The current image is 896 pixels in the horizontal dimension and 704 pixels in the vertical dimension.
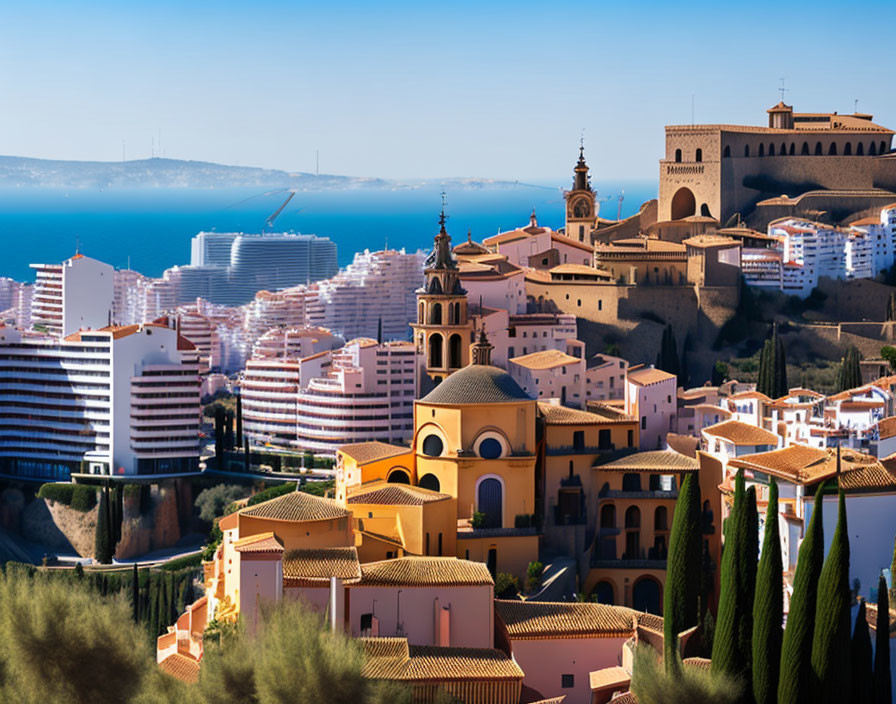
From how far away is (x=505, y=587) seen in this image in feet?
131

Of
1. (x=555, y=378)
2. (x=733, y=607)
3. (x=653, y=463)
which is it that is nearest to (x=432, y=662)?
(x=733, y=607)

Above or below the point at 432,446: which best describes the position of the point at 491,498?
below

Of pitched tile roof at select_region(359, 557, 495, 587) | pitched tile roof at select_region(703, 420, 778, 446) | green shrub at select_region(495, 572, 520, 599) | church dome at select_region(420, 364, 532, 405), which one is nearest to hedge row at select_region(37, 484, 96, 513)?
church dome at select_region(420, 364, 532, 405)

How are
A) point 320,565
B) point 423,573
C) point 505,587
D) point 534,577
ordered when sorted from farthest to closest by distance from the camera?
point 534,577 → point 505,587 → point 423,573 → point 320,565

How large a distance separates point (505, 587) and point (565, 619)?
11.3ft

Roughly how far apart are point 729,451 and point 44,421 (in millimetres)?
29797

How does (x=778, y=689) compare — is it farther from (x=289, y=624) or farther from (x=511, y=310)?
(x=511, y=310)

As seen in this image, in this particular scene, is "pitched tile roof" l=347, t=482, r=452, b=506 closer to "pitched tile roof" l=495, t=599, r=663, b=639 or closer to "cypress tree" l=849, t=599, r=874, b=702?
"pitched tile roof" l=495, t=599, r=663, b=639

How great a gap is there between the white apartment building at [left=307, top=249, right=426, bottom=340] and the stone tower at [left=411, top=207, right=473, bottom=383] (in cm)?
4285

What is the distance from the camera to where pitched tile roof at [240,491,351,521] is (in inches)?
1481

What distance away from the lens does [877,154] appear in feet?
243

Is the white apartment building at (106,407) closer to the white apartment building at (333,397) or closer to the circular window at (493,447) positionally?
the white apartment building at (333,397)

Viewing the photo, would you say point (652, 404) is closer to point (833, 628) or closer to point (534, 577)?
point (534, 577)

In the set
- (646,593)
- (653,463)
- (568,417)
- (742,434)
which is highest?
(568,417)
